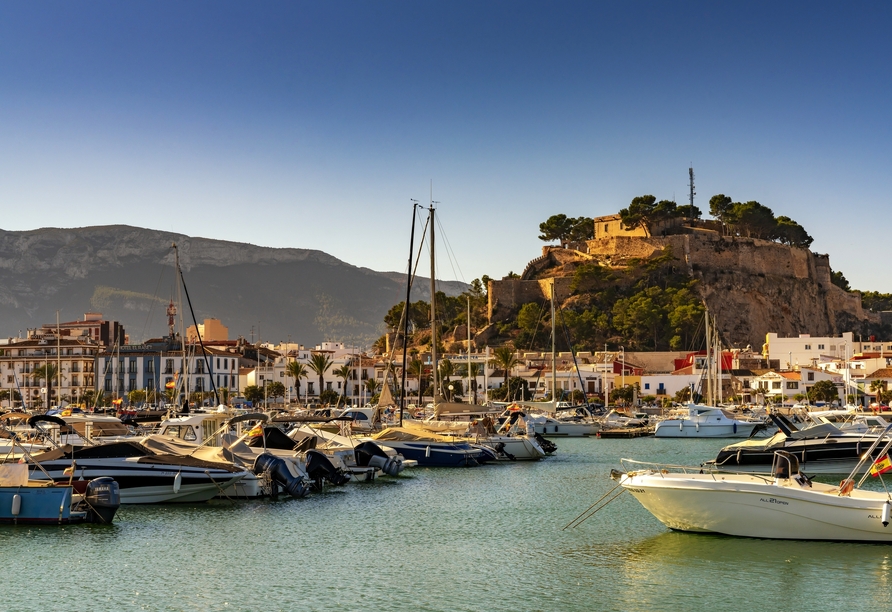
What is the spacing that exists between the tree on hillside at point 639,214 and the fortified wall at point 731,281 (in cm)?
363

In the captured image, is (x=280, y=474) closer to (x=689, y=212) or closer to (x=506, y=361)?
(x=506, y=361)

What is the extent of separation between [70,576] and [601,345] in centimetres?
11370

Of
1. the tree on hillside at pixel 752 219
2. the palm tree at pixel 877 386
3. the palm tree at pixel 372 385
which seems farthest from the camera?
the tree on hillside at pixel 752 219

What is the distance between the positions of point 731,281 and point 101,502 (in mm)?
120939

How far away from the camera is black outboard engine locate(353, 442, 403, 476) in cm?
3425

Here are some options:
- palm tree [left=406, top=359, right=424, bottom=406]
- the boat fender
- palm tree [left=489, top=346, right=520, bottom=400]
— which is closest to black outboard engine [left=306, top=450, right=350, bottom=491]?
the boat fender

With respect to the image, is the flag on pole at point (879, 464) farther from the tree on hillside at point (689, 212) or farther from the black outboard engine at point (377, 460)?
the tree on hillside at point (689, 212)

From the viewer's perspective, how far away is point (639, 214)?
144m

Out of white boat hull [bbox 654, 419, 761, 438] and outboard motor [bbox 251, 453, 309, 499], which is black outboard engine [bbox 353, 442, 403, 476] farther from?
white boat hull [bbox 654, 419, 761, 438]

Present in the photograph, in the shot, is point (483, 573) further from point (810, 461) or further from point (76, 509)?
point (810, 461)

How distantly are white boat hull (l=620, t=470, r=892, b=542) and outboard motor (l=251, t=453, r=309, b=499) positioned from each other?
10867 mm

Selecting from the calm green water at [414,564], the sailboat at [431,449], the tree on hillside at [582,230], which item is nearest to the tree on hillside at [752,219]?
the tree on hillside at [582,230]

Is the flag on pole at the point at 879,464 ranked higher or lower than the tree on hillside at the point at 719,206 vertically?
lower

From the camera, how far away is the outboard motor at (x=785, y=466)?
62.7 ft
